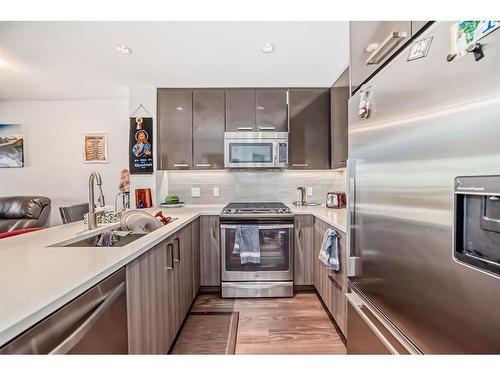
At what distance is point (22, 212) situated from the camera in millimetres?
3578

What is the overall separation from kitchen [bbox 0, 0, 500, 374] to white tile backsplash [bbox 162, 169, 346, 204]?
0.03 meters

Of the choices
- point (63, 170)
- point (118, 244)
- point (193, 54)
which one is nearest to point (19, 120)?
point (63, 170)

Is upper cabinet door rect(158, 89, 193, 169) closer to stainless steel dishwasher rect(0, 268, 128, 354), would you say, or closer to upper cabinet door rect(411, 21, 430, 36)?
stainless steel dishwasher rect(0, 268, 128, 354)

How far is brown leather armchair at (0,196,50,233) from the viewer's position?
3.54 metres

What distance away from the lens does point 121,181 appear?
367cm

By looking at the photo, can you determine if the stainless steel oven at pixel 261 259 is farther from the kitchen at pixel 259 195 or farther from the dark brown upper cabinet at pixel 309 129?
the dark brown upper cabinet at pixel 309 129

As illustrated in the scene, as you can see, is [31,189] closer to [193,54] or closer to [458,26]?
[193,54]

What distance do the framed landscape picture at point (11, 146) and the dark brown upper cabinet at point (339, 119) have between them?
4431 millimetres

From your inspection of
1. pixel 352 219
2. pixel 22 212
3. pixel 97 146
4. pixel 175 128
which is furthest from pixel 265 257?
pixel 22 212

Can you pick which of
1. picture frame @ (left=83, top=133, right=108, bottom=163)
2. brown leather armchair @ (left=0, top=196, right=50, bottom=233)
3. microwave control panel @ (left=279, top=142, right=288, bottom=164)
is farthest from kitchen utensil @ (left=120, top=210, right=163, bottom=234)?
brown leather armchair @ (left=0, top=196, right=50, bottom=233)

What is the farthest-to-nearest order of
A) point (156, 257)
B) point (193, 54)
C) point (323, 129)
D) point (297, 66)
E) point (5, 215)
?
point (5, 215)
point (323, 129)
point (297, 66)
point (193, 54)
point (156, 257)

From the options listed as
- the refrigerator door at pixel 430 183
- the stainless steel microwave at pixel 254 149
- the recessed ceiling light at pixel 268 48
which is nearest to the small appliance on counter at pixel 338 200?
the stainless steel microwave at pixel 254 149

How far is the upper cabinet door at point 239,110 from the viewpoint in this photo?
2.93m
